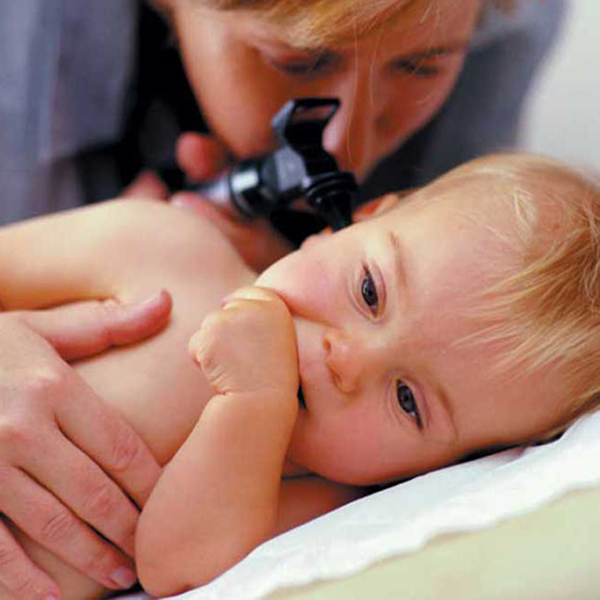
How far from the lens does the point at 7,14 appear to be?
1.07 meters

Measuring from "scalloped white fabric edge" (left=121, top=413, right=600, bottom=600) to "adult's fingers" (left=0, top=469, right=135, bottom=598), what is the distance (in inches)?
4.1

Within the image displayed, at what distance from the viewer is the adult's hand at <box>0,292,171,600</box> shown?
71 cm

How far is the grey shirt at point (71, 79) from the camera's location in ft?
3.54

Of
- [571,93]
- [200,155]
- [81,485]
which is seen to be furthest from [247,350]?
[571,93]

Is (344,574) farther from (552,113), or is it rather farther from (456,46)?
(552,113)

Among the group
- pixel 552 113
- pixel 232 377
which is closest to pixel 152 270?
pixel 232 377

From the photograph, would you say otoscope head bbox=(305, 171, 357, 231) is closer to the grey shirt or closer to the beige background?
the grey shirt

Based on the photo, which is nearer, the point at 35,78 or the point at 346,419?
the point at 346,419

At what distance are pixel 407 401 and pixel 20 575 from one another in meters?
0.33

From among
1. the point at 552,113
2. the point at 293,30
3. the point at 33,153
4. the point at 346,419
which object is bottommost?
the point at 552,113

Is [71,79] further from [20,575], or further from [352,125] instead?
[20,575]

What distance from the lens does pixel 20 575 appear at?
0.70 m

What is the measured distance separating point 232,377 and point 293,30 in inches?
12.1

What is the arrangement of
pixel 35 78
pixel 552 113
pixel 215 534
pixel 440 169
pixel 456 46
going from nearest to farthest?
pixel 215 534
pixel 456 46
pixel 35 78
pixel 440 169
pixel 552 113
